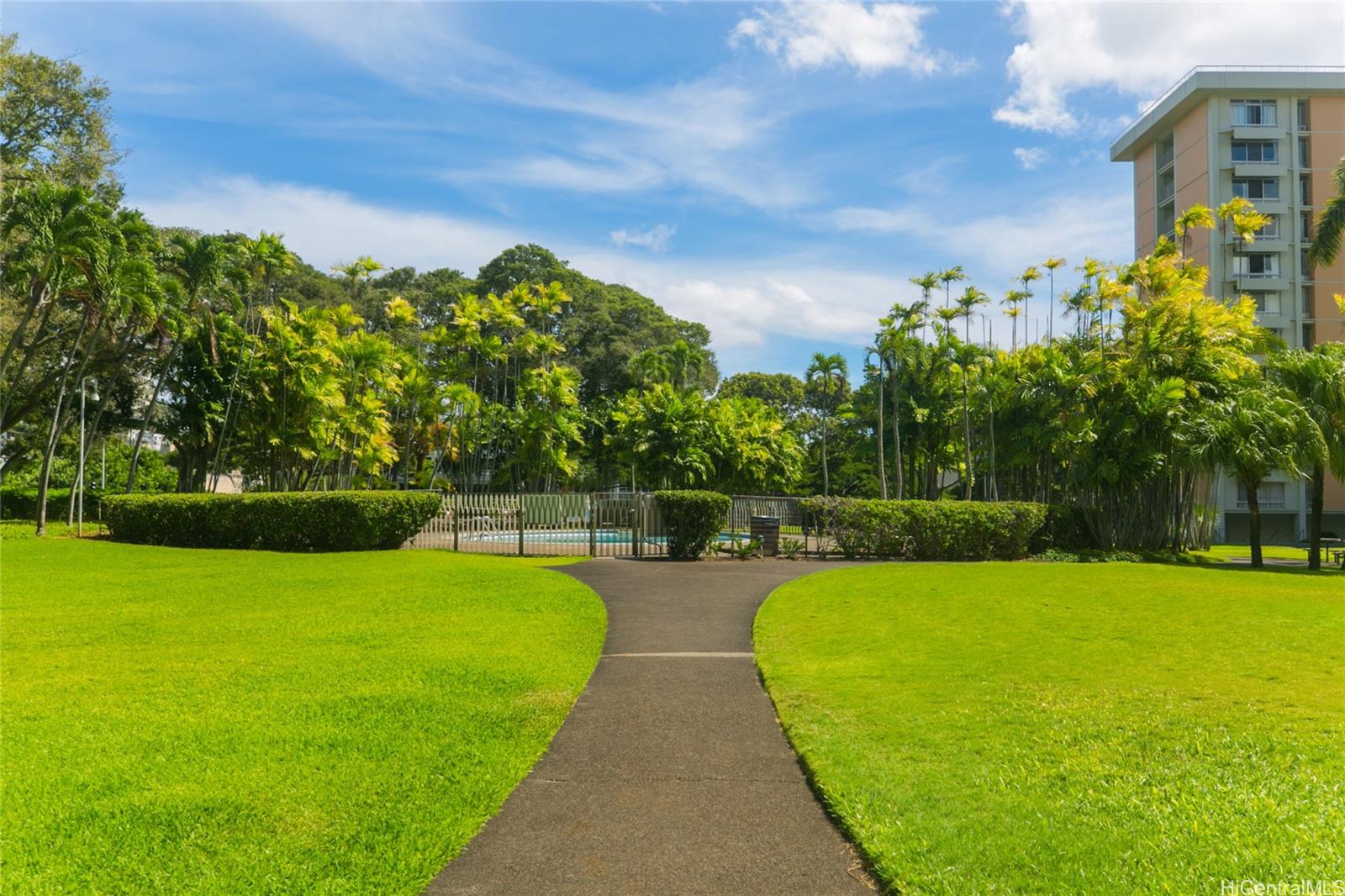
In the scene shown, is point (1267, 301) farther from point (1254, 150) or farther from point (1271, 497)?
point (1271, 497)

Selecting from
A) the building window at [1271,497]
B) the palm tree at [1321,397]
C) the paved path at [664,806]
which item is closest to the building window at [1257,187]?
the building window at [1271,497]

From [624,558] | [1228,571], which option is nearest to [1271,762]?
[624,558]

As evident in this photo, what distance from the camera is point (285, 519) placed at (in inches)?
799

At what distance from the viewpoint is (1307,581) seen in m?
18.1

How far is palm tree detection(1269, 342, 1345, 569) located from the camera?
22.3m

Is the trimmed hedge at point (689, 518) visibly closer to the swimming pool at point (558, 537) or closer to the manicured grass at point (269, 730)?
the swimming pool at point (558, 537)

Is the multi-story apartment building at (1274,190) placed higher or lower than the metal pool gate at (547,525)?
higher

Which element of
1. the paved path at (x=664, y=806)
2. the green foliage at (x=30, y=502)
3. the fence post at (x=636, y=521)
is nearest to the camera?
the paved path at (x=664, y=806)

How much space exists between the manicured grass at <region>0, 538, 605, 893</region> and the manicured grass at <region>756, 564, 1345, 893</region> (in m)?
2.17

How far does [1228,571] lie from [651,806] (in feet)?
69.4

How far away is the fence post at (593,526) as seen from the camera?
19.5 m

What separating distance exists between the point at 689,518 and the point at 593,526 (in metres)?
2.32

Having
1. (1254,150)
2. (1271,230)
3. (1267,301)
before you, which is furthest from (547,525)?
(1254,150)

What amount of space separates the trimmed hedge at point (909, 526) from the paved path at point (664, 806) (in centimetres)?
1384
